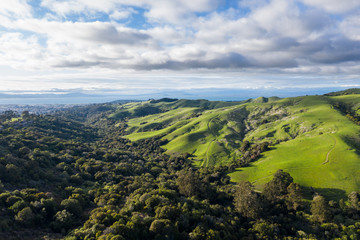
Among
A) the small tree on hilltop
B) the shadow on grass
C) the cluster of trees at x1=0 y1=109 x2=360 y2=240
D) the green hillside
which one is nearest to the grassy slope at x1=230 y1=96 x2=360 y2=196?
the green hillside

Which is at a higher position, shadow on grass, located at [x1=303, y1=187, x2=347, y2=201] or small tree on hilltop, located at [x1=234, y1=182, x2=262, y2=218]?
small tree on hilltop, located at [x1=234, y1=182, x2=262, y2=218]

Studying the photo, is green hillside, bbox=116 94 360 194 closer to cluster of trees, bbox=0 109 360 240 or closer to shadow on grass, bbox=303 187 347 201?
shadow on grass, bbox=303 187 347 201

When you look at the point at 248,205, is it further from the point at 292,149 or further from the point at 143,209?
the point at 292,149

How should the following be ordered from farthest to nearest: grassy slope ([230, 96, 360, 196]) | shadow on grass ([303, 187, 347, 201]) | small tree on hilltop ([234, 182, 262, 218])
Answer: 1. grassy slope ([230, 96, 360, 196])
2. shadow on grass ([303, 187, 347, 201])
3. small tree on hilltop ([234, 182, 262, 218])

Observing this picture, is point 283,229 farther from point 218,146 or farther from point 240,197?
point 218,146

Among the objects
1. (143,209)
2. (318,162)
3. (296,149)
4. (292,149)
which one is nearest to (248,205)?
(143,209)

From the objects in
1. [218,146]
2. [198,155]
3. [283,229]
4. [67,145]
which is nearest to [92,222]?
[283,229]

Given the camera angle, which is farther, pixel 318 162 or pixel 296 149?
pixel 296 149

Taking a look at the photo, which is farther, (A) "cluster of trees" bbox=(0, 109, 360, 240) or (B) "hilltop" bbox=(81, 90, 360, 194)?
(B) "hilltop" bbox=(81, 90, 360, 194)

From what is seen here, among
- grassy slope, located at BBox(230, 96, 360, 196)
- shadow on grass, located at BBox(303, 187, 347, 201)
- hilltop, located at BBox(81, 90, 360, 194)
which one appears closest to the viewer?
shadow on grass, located at BBox(303, 187, 347, 201)

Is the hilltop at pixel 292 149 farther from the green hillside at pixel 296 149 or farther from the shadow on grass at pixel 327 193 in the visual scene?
the shadow on grass at pixel 327 193
